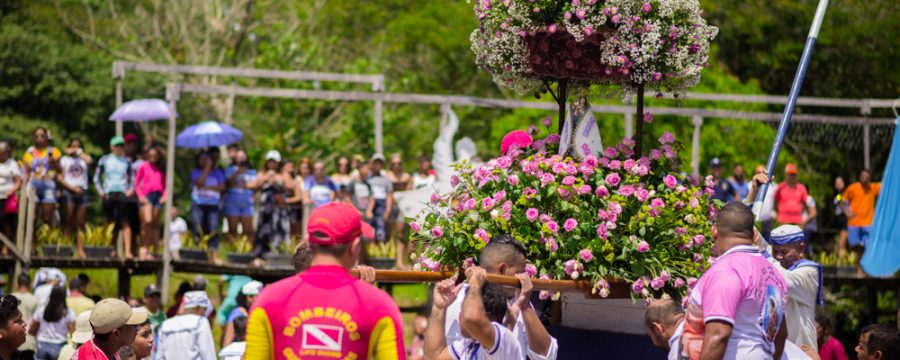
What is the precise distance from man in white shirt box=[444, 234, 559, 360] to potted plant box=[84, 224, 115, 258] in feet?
35.7

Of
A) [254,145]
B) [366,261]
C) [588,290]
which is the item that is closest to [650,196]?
[588,290]

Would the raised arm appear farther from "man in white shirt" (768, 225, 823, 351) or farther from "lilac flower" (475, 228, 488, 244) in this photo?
"man in white shirt" (768, 225, 823, 351)

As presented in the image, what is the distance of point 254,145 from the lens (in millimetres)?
32094

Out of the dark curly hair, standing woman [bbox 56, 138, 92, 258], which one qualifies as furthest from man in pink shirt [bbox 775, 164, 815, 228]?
the dark curly hair

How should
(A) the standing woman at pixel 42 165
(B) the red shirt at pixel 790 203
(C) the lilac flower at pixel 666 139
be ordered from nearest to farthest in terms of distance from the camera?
(C) the lilac flower at pixel 666 139
(A) the standing woman at pixel 42 165
(B) the red shirt at pixel 790 203

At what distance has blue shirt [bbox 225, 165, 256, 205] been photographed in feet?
54.5

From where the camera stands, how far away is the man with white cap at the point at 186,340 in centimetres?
1020

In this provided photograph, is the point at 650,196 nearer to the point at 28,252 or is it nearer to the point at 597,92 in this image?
the point at 597,92

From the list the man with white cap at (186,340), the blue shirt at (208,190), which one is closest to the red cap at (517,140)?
the man with white cap at (186,340)

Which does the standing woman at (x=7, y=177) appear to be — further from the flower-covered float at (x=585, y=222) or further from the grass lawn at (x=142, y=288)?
the flower-covered float at (x=585, y=222)

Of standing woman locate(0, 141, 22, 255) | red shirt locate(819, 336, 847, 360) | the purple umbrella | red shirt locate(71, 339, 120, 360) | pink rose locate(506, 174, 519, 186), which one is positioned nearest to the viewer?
red shirt locate(71, 339, 120, 360)

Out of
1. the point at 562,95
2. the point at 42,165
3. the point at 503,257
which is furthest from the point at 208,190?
the point at 503,257

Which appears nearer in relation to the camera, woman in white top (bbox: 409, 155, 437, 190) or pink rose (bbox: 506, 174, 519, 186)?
pink rose (bbox: 506, 174, 519, 186)

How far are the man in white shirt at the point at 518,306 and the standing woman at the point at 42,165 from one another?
10.5 m
